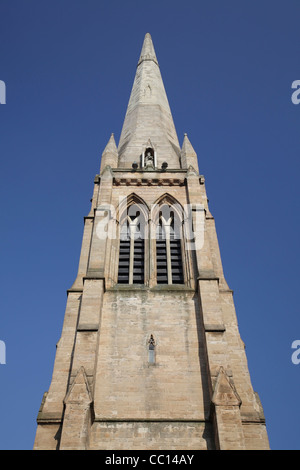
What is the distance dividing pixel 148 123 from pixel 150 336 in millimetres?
17837

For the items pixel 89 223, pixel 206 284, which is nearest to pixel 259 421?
pixel 206 284

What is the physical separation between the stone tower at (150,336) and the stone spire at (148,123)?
3352 mm

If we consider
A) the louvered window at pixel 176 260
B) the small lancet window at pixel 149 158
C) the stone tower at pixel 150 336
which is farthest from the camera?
the small lancet window at pixel 149 158

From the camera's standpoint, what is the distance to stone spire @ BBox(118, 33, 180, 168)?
2703cm

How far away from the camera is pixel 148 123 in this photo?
30609 mm

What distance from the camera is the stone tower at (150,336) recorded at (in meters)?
13.0

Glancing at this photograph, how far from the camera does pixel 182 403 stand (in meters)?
14.0

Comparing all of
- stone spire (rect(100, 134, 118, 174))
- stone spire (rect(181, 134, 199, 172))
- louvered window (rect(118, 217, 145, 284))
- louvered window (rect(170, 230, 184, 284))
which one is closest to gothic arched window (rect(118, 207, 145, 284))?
louvered window (rect(118, 217, 145, 284))

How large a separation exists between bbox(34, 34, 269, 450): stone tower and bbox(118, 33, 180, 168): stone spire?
335 cm

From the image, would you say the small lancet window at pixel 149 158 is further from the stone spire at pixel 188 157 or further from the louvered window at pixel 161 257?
the louvered window at pixel 161 257

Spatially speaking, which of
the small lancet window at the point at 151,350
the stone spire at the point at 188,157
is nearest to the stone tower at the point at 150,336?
the small lancet window at the point at 151,350

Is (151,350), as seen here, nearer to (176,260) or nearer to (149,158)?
(176,260)

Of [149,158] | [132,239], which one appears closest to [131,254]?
[132,239]
